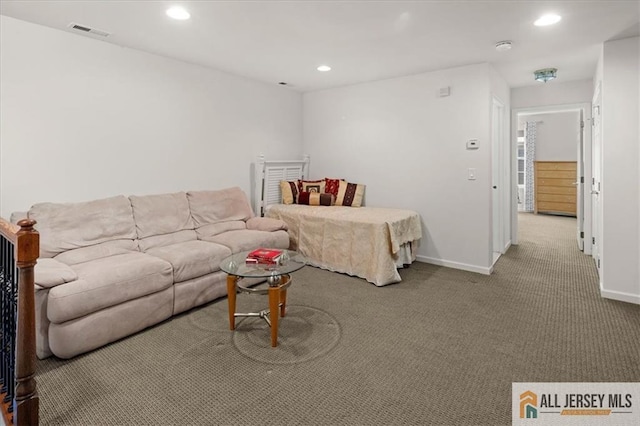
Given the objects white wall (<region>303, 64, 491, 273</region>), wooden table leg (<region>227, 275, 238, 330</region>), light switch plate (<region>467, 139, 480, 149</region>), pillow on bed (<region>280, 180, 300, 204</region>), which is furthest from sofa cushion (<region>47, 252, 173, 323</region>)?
light switch plate (<region>467, 139, 480, 149</region>)

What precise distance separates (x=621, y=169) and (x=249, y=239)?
3565 mm

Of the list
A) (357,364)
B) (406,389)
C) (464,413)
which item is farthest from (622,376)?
(357,364)

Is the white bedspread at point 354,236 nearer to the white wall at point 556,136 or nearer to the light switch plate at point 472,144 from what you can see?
the light switch plate at point 472,144

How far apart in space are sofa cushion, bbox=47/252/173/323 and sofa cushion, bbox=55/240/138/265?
9 cm

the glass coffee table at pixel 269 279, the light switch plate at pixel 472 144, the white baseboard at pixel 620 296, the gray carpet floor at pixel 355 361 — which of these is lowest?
the gray carpet floor at pixel 355 361

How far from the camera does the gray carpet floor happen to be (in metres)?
1.86

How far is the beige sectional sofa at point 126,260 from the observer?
2334mm

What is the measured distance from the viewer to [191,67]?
413 centimetres

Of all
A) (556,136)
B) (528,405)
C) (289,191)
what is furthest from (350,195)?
(556,136)

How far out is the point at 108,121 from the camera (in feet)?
11.4

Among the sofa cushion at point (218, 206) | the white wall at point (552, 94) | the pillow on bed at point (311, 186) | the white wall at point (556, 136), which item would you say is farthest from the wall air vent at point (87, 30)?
the white wall at point (556, 136)

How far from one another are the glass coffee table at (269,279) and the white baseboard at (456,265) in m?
2.28

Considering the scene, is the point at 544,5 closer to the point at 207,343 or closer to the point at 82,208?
the point at 207,343

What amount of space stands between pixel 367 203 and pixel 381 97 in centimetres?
147
